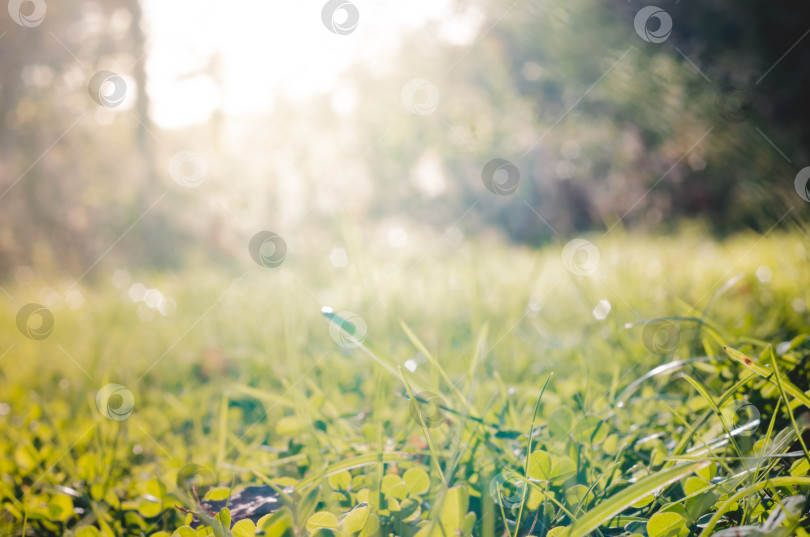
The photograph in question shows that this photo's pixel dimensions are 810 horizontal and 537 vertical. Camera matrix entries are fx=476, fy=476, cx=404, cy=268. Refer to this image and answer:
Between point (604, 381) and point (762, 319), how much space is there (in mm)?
763

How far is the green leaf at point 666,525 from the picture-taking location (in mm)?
481

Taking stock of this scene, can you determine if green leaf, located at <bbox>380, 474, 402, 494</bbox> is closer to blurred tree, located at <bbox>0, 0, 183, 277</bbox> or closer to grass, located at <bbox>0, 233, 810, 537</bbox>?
grass, located at <bbox>0, 233, 810, 537</bbox>

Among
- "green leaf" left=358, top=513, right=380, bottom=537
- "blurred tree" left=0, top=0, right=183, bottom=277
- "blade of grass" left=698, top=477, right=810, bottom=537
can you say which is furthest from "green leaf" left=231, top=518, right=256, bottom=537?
"blurred tree" left=0, top=0, right=183, bottom=277

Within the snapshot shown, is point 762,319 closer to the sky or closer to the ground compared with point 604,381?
closer to the sky

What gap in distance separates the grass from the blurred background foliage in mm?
364

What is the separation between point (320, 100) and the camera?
297 inches

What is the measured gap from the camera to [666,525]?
49cm

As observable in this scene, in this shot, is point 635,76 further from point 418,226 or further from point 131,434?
point 418,226

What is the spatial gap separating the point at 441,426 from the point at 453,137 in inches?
167

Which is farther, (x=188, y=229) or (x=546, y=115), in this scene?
(x=188, y=229)

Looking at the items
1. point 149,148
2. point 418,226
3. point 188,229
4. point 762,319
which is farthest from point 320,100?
point 762,319

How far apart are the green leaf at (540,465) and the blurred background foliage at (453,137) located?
492 mm

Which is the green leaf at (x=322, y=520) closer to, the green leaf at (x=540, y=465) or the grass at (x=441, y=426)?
the grass at (x=441, y=426)

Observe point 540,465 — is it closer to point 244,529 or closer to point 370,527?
point 370,527
